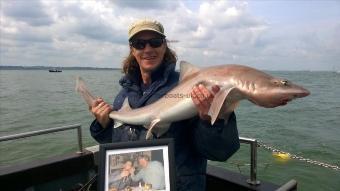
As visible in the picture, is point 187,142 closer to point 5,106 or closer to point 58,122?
point 58,122

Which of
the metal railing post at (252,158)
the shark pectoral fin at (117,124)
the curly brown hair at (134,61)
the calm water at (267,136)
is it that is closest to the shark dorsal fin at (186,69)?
the curly brown hair at (134,61)

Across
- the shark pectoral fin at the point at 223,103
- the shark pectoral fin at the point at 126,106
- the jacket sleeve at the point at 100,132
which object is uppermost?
the shark pectoral fin at the point at 223,103

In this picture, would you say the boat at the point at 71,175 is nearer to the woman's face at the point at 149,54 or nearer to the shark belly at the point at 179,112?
the shark belly at the point at 179,112

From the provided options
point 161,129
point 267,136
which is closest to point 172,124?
point 161,129

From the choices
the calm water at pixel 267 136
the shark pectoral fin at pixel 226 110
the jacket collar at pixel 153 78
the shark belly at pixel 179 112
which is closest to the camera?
the shark pectoral fin at pixel 226 110

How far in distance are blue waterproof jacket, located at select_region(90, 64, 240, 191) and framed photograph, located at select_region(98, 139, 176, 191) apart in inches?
12.5

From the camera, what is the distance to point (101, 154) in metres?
2.77

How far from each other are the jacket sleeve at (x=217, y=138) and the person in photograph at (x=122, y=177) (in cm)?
62

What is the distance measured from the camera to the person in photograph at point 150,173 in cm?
271

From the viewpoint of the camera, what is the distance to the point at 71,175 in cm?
560

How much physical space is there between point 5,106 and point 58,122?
35.8ft

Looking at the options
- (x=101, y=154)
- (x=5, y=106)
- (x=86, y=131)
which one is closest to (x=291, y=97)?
(x=101, y=154)

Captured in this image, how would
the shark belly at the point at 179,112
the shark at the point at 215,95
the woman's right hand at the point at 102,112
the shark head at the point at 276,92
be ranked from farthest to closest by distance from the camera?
the woman's right hand at the point at 102,112 < the shark belly at the point at 179,112 < the shark at the point at 215,95 < the shark head at the point at 276,92

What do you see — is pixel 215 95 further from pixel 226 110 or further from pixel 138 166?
pixel 138 166
